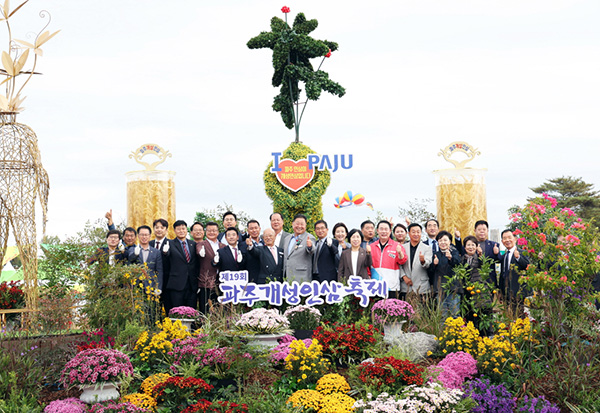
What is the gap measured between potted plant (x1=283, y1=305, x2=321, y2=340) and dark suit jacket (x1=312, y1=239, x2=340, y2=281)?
1179 millimetres

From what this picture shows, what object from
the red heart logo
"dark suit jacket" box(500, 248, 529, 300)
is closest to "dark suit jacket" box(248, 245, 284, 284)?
"dark suit jacket" box(500, 248, 529, 300)

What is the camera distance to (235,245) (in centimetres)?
921

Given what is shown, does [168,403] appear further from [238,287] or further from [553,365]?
[553,365]

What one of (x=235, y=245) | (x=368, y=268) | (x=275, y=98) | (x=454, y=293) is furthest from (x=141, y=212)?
(x=454, y=293)

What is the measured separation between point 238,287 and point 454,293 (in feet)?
10.3

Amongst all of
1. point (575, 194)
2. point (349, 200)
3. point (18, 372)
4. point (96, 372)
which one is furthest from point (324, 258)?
point (575, 194)

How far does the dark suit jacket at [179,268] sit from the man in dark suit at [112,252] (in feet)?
2.41

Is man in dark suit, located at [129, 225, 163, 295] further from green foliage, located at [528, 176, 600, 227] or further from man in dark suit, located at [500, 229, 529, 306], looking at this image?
green foliage, located at [528, 176, 600, 227]

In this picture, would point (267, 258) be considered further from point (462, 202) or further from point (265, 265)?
point (462, 202)

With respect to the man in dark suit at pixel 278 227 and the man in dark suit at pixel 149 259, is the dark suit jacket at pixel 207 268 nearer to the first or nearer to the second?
the man in dark suit at pixel 149 259

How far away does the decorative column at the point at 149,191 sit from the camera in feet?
54.6

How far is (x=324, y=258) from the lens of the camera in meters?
9.15

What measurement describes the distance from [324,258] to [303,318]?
1.52 m

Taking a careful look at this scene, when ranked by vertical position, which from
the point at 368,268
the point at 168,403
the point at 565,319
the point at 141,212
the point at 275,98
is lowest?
the point at 168,403
